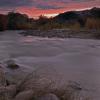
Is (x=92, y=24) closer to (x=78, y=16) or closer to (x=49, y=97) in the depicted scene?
(x=78, y=16)

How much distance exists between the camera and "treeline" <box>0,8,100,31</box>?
149 ft

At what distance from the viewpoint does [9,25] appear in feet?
158

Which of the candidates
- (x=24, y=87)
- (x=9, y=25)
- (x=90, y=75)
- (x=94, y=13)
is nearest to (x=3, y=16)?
(x=9, y=25)

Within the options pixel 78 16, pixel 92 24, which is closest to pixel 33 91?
pixel 92 24

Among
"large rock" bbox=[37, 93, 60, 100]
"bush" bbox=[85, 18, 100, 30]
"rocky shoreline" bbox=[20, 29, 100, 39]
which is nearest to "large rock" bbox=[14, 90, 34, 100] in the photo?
"large rock" bbox=[37, 93, 60, 100]

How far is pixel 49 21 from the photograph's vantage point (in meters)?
50.2

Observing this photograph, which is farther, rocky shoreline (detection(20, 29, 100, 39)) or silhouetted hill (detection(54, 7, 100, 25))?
silhouetted hill (detection(54, 7, 100, 25))

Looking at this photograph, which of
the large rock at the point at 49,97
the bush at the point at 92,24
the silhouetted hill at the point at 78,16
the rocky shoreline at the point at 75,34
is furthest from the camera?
the silhouetted hill at the point at 78,16

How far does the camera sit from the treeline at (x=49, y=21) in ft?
149

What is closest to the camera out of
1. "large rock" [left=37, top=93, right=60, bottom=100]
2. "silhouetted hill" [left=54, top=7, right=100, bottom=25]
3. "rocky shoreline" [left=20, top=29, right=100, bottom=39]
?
"large rock" [left=37, top=93, right=60, bottom=100]

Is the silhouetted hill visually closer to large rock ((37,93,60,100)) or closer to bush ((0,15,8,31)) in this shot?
bush ((0,15,8,31))

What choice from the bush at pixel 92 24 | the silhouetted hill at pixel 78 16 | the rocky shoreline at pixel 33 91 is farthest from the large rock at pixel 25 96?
the silhouetted hill at pixel 78 16

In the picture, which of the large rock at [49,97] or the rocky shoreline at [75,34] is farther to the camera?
the rocky shoreline at [75,34]

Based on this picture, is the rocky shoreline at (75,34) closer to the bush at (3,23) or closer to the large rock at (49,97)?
the bush at (3,23)
